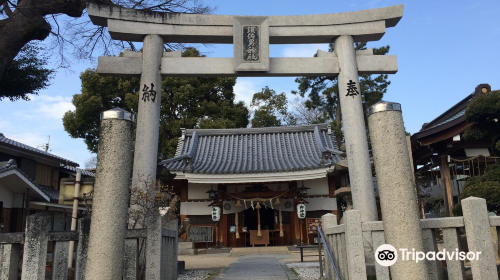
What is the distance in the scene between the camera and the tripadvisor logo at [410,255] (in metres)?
4.11

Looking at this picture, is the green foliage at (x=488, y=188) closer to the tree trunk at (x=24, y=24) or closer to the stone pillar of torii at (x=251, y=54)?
the stone pillar of torii at (x=251, y=54)

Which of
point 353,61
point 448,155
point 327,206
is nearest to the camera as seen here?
point 353,61

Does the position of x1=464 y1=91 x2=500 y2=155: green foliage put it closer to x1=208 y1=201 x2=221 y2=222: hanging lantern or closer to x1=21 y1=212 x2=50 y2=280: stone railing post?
x1=21 y1=212 x2=50 y2=280: stone railing post

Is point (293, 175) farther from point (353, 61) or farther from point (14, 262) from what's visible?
point (14, 262)

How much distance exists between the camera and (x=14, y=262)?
4.66m

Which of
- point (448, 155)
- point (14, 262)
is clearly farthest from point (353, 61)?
point (14, 262)

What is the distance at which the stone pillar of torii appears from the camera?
8.27 m

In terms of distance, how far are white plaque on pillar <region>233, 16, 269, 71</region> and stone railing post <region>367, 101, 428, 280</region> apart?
4419 millimetres

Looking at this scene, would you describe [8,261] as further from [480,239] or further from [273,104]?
[273,104]

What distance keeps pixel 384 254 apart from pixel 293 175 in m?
10.9

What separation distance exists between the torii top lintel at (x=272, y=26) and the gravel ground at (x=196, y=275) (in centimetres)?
548

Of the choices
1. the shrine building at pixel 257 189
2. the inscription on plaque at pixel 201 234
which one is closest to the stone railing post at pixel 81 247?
the shrine building at pixel 257 189

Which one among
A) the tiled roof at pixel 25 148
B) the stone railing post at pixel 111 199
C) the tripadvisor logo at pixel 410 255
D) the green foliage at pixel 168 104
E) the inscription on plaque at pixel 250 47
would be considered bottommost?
the tripadvisor logo at pixel 410 255

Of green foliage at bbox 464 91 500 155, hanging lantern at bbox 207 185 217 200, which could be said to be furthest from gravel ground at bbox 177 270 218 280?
hanging lantern at bbox 207 185 217 200
